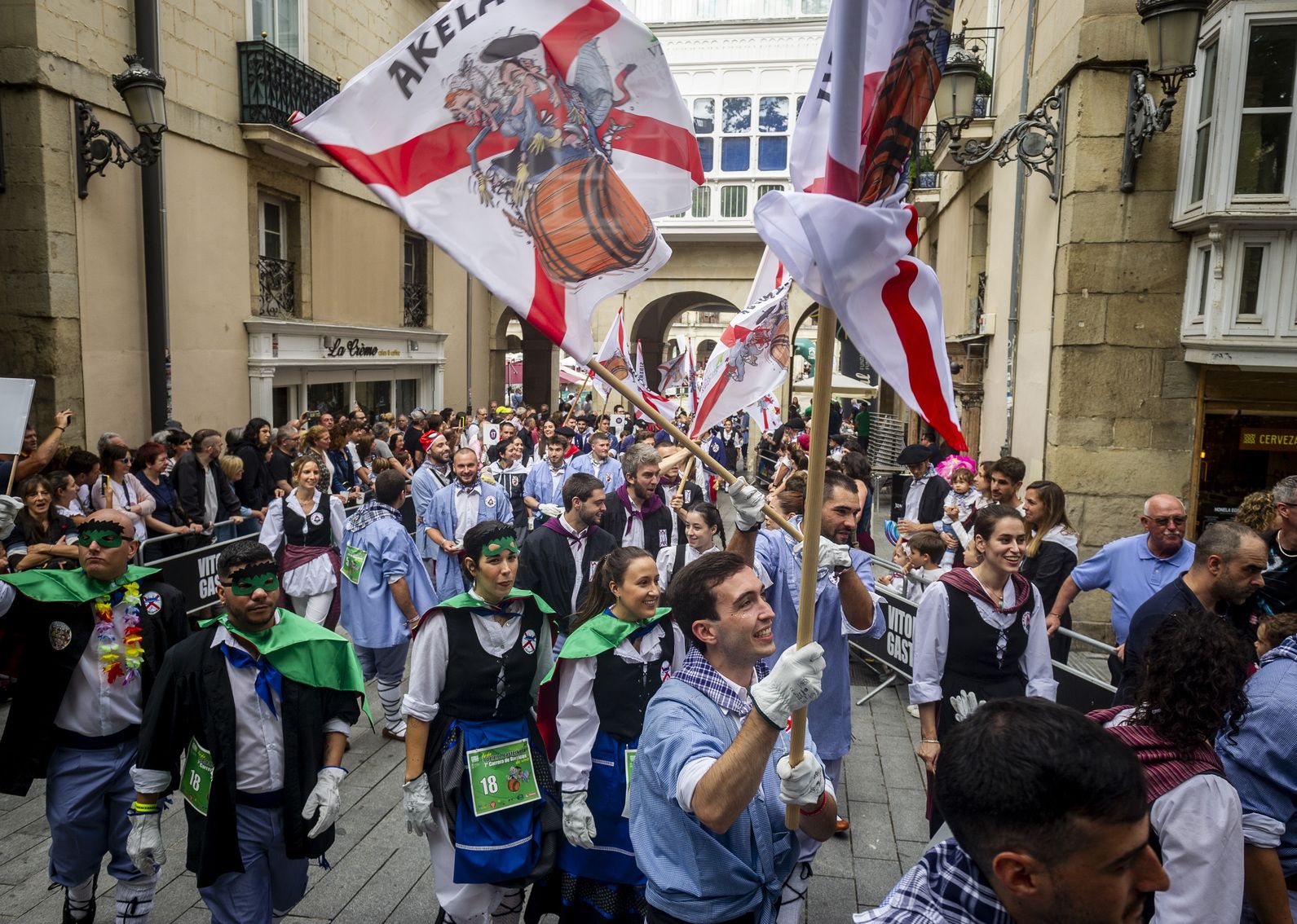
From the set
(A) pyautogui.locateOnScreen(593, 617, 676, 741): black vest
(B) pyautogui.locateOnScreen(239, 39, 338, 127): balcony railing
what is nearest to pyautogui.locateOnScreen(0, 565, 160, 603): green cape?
(A) pyautogui.locateOnScreen(593, 617, 676, 741): black vest

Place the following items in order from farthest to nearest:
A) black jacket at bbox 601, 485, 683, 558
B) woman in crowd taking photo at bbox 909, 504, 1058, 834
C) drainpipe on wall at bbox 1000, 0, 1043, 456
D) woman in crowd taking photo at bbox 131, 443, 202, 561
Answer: drainpipe on wall at bbox 1000, 0, 1043, 456, woman in crowd taking photo at bbox 131, 443, 202, 561, black jacket at bbox 601, 485, 683, 558, woman in crowd taking photo at bbox 909, 504, 1058, 834

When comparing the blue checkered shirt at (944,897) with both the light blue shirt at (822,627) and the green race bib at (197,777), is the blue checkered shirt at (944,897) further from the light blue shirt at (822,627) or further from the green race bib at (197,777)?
the green race bib at (197,777)

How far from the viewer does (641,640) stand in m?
3.80

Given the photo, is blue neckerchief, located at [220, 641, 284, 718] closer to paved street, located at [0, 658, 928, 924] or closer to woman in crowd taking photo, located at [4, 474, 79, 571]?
paved street, located at [0, 658, 928, 924]

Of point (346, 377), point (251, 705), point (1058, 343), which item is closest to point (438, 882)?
point (251, 705)

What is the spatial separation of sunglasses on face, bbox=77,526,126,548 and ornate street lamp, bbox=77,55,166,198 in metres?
7.36

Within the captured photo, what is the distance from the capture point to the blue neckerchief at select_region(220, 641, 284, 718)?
11.6ft

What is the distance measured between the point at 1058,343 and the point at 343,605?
7142 millimetres

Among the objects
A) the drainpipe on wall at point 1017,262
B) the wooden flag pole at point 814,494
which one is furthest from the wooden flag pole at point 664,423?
the drainpipe on wall at point 1017,262

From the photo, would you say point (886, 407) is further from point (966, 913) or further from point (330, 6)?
point (966, 913)

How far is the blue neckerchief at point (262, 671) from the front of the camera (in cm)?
354

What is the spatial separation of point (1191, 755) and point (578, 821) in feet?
6.83

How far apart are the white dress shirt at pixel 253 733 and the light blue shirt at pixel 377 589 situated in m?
2.75

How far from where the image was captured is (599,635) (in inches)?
148
